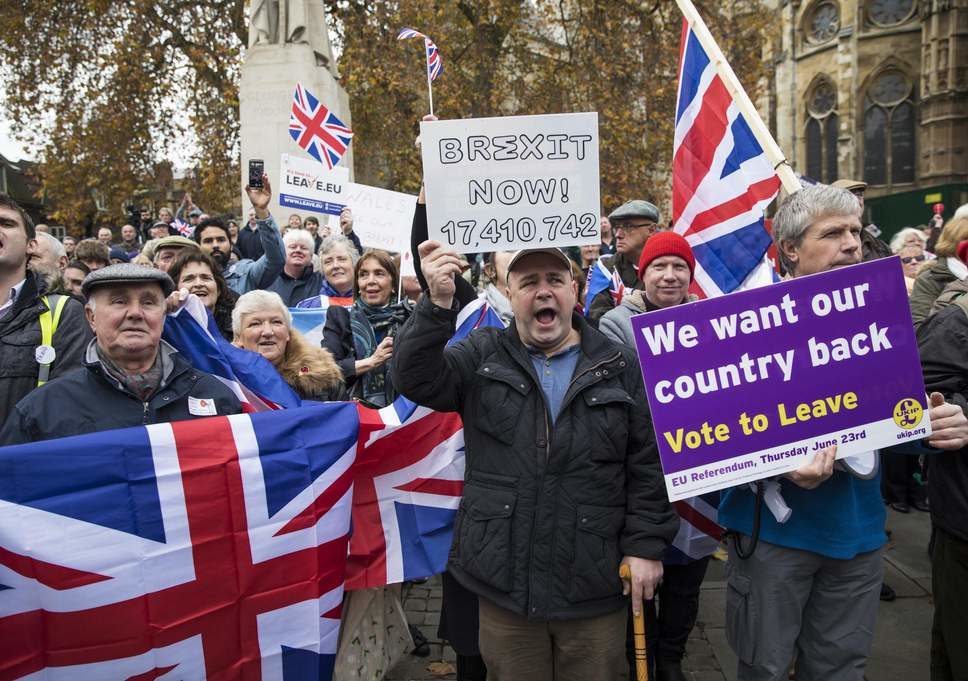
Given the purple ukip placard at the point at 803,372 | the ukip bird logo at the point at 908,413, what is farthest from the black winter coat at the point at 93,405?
the ukip bird logo at the point at 908,413

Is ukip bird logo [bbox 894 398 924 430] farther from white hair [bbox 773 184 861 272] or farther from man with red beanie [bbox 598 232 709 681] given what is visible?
man with red beanie [bbox 598 232 709 681]

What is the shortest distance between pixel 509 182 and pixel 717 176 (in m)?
1.58

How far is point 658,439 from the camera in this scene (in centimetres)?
221

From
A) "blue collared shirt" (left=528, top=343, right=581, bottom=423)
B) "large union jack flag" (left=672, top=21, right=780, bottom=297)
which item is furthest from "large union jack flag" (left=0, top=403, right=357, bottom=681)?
"large union jack flag" (left=672, top=21, right=780, bottom=297)

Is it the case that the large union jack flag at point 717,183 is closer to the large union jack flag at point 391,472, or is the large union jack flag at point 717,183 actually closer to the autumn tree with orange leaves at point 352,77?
the large union jack flag at point 391,472

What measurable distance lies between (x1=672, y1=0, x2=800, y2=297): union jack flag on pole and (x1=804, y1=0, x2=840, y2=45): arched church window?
36.4 m

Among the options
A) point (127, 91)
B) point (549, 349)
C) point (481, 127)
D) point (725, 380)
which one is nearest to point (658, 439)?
point (725, 380)

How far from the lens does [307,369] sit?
11.4ft

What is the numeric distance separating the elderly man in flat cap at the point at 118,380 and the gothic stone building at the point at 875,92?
94.5 feet

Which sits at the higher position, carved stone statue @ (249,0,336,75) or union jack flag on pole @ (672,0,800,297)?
carved stone statue @ (249,0,336,75)

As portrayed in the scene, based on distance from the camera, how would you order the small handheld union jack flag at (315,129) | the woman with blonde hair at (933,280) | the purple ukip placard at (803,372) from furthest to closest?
1. the small handheld union jack flag at (315,129)
2. the woman with blonde hair at (933,280)
3. the purple ukip placard at (803,372)

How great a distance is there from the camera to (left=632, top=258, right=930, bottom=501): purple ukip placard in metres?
2.26

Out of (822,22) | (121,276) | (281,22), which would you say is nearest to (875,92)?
(822,22)

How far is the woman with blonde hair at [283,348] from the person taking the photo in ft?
11.3
